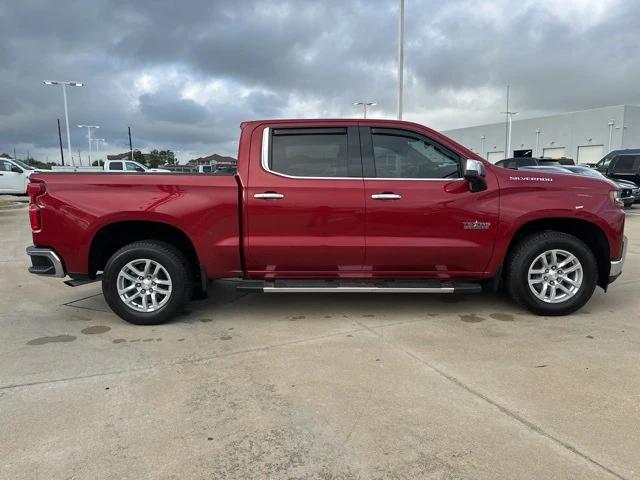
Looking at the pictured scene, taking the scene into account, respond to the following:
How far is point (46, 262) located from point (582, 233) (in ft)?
17.7

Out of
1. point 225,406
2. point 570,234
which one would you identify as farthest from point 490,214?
point 225,406

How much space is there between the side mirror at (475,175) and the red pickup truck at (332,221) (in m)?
0.02

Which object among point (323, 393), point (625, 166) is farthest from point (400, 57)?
point (323, 393)

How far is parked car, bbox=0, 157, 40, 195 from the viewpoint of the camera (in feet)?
65.5

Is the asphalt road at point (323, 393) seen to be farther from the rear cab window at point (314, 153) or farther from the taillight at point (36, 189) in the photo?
the rear cab window at point (314, 153)

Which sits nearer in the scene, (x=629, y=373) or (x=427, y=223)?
(x=629, y=373)

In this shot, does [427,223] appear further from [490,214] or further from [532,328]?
[532,328]

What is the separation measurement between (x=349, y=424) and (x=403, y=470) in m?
0.51

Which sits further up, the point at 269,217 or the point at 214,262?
the point at 269,217

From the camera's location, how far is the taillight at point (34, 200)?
4.60 meters

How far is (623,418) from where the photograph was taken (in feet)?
9.70

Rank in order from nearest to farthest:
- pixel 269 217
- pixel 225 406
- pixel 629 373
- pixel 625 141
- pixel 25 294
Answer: pixel 225 406
pixel 629 373
pixel 269 217
pixel 25 294
pixel 625 141

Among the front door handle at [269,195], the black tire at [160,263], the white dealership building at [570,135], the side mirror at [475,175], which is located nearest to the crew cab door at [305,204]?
the front door handle at [269,195]

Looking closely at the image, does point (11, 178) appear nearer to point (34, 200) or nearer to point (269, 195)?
point (34, 200)
